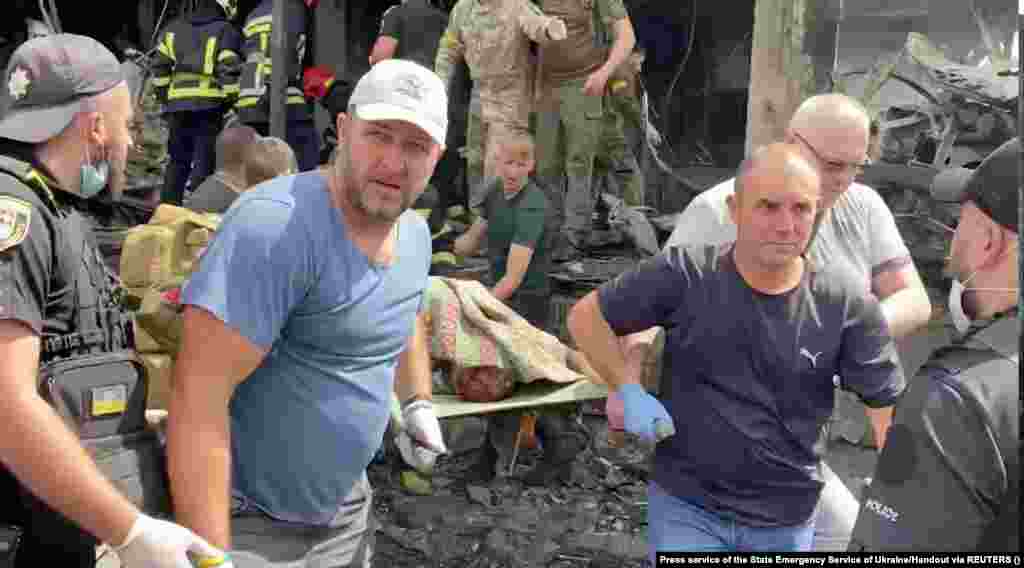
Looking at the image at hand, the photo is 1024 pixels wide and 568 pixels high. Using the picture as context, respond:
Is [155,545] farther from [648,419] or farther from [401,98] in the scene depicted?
[648,419]

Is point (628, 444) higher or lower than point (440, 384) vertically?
lower

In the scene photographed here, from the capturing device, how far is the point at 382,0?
1001 cm

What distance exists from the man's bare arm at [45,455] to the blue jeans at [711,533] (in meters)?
1.33

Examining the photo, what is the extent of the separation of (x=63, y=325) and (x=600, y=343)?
1.30 metres

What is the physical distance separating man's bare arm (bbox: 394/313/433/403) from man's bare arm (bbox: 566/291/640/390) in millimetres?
398

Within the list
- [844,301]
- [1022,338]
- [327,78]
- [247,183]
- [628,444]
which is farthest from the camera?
[327,78]

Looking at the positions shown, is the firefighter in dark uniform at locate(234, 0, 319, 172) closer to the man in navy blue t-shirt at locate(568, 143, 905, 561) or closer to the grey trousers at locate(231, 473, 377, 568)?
the man in navy blue t-shirt at locate(568, 143, 905, 561)

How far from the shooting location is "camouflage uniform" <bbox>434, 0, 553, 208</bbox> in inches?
244

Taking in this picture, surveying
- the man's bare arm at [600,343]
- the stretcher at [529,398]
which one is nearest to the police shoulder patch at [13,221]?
the man's bare arm at [600,343]

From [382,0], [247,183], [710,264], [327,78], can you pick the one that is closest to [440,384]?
[247,183]

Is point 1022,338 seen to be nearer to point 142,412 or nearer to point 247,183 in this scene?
point 142,412

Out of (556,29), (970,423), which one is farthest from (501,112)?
(970,423)

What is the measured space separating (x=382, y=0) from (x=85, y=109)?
827 centimetres

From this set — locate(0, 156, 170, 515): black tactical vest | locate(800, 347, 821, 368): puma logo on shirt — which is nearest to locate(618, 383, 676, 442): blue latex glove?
locate(800, 347, 821, 368): puma logo on shirt
